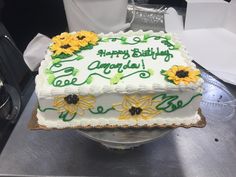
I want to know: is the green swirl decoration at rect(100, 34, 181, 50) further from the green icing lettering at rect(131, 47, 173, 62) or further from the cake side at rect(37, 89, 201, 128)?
the cake side at rect(37, 89, 201, 128)

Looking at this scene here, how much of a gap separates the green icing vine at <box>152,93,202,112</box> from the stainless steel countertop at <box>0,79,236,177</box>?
17cm

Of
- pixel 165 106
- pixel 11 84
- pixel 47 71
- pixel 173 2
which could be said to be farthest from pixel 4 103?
pixel 173 2

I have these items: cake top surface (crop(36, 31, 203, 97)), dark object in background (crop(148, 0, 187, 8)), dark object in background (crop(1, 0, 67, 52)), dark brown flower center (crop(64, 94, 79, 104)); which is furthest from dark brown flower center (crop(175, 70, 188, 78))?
dark object in background (crop(148, 0, 187, 8))

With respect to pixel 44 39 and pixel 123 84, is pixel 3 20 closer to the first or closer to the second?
pixel 44 39

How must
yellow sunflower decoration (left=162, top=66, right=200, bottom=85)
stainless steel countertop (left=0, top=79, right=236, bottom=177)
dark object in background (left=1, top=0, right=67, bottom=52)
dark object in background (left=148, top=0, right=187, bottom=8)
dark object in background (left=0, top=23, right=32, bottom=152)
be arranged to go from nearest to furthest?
1. yellow sunflower decoration (left=162, top=66, right=200, bottom=85)
2. stainless steel countertop (left=0, top=79, right=236, bottom=177)
3. dark object in background (left=0, top=23, right=32, bottom=152)
4. dark object in background (left=1, top=0, right=67, bottom=52)
5. dark object in background (left=148, top=0, right=187, bottom=8)

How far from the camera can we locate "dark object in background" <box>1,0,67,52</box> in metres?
1.16

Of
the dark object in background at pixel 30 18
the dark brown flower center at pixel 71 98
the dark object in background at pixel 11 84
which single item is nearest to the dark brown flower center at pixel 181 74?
the dark brown flower center at pixel 71 98

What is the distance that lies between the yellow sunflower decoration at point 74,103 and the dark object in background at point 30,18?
25.6 inches

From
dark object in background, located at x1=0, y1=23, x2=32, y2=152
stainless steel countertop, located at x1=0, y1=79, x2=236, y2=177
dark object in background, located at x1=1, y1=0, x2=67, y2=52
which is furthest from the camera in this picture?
dark object in background, located at x1=1, y1=0, x2=67, y2=52

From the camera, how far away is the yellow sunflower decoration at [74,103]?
2.05 feet

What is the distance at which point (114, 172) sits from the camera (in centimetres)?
72

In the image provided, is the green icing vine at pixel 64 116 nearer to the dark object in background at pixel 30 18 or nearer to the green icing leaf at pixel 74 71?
the green icing leaf at pixel 74 71

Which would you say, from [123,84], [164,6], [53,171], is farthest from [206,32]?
[53,171]

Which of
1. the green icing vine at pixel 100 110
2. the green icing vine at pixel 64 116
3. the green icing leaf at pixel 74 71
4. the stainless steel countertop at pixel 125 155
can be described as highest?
the green icing leaf at pixel 74 71
